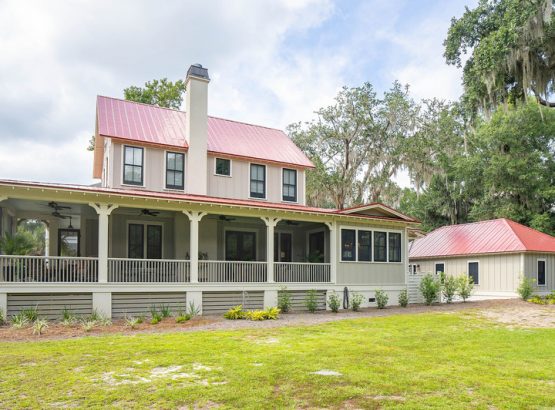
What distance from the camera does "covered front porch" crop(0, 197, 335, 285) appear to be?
46.0 feet

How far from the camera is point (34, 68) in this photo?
1669cm

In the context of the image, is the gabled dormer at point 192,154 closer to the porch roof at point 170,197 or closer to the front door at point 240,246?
the front door at point 240,246

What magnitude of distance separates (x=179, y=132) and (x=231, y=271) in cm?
646

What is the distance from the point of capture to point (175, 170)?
1858 centimetres

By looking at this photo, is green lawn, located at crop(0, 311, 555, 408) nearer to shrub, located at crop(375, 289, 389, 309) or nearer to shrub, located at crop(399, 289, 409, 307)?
shrub, located at crop(375, 289, 389, 309)

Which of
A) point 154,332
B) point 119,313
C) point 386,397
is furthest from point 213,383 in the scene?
point 119,313

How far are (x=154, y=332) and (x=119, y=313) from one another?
3.15 m

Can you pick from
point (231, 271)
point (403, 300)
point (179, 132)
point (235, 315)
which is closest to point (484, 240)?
point (403, 300)

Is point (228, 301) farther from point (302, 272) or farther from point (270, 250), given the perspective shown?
point (302, 272)

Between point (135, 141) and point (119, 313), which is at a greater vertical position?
point (135, 141)

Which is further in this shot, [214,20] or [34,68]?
[34,68]

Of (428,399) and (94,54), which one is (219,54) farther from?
(428,399)

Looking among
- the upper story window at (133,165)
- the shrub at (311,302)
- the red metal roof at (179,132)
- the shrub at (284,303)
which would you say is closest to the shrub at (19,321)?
the upper story window at (133,165)

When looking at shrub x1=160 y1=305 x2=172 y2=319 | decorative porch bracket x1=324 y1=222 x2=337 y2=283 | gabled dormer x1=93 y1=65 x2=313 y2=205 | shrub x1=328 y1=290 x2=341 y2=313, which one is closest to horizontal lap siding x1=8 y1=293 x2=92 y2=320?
shrub x1=160 y1=305 x2=172 y2=319
